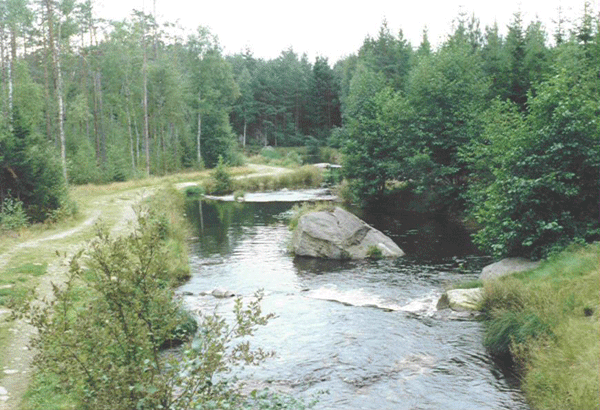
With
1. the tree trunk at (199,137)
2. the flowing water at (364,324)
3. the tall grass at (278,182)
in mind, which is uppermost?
the tree trunk at (199,137)

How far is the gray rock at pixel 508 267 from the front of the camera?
15.4m

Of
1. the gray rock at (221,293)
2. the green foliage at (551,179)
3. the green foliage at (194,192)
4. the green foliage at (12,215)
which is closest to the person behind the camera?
the green foliage at (551,179)

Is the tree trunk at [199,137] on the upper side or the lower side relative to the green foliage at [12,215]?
upper

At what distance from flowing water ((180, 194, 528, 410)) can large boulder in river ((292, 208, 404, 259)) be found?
2.21 feet

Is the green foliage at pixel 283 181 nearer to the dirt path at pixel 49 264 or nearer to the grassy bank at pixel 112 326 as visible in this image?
the dirt path at pixel 49 264

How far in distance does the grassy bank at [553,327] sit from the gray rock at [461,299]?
406mm

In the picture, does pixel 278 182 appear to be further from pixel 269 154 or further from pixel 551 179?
pixel 551 179

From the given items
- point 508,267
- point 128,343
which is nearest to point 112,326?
point 128,343

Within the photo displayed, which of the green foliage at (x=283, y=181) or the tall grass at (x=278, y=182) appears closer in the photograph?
the tall grass at (x=278, y=182)

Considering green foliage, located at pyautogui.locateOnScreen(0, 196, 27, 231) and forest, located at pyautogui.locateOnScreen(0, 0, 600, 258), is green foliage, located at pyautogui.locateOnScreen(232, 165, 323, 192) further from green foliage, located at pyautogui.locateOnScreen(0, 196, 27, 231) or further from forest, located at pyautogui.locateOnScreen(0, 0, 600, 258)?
green foliage, located at pyautogui.locateOnScreen(0, 196, 27, 231)

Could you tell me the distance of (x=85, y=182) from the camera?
43625 mm

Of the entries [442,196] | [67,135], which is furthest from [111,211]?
[67,135]

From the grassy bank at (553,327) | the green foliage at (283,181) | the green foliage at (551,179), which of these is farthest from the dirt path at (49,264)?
the green foliage at (283,181)

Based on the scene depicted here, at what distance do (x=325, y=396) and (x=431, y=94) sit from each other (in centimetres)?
2832
